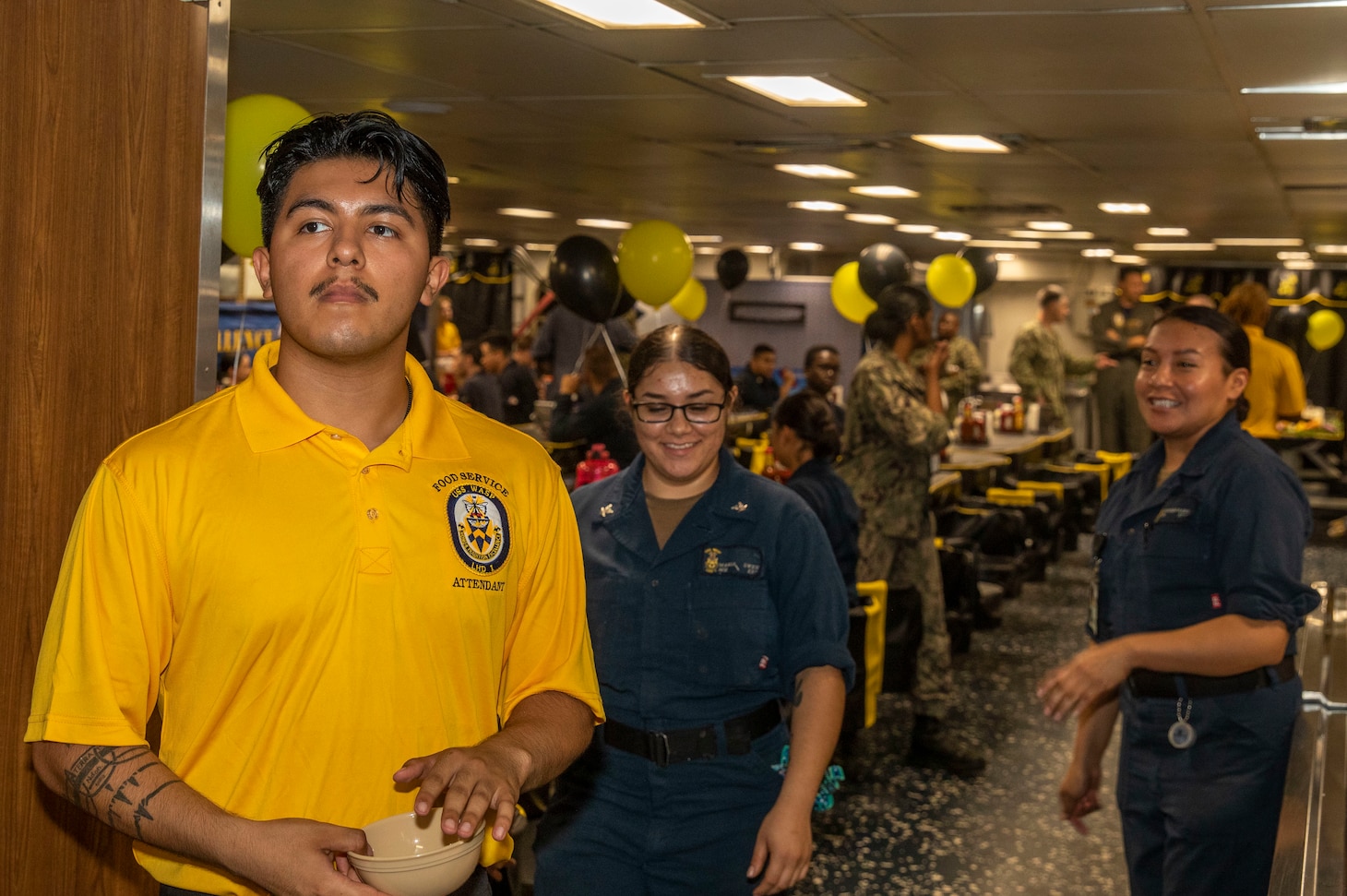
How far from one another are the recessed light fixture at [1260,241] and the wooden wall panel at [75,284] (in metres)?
11.3

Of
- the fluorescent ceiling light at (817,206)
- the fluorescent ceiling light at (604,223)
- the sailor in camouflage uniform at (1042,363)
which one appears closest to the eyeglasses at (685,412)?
the fluorescent ceiling light at (817,206)

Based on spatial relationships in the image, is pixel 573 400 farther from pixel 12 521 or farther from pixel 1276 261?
pixel 1276 261

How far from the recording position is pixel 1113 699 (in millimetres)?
3006

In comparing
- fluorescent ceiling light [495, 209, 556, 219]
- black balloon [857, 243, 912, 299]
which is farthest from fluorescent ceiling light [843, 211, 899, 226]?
fluorescent ceiling light [495, 209, 556, 219]

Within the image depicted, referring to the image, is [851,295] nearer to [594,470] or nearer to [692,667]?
[594,470]

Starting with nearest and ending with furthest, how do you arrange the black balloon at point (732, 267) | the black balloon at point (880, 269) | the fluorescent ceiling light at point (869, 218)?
the black balloon at point (880, 269) < the fluorescent ceiling light at point (869, 218) < the black balloon at point (732, 267)

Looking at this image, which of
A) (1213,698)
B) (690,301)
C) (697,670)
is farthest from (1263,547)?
(690,301)

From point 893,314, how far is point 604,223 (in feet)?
21.8

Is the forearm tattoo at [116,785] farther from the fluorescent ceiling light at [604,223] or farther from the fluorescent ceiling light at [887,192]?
the fluorescent ceiling light at [604,223]

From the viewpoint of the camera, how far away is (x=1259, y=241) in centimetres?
1187

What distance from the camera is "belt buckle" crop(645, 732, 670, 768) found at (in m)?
2.29

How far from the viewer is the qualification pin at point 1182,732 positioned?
2.65 metres

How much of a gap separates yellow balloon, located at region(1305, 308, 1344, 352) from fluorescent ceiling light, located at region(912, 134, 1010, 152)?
36.6 feet

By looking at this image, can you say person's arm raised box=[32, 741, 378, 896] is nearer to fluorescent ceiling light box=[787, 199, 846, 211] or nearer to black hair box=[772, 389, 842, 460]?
black hair box=[772, 389, 842, 460]
